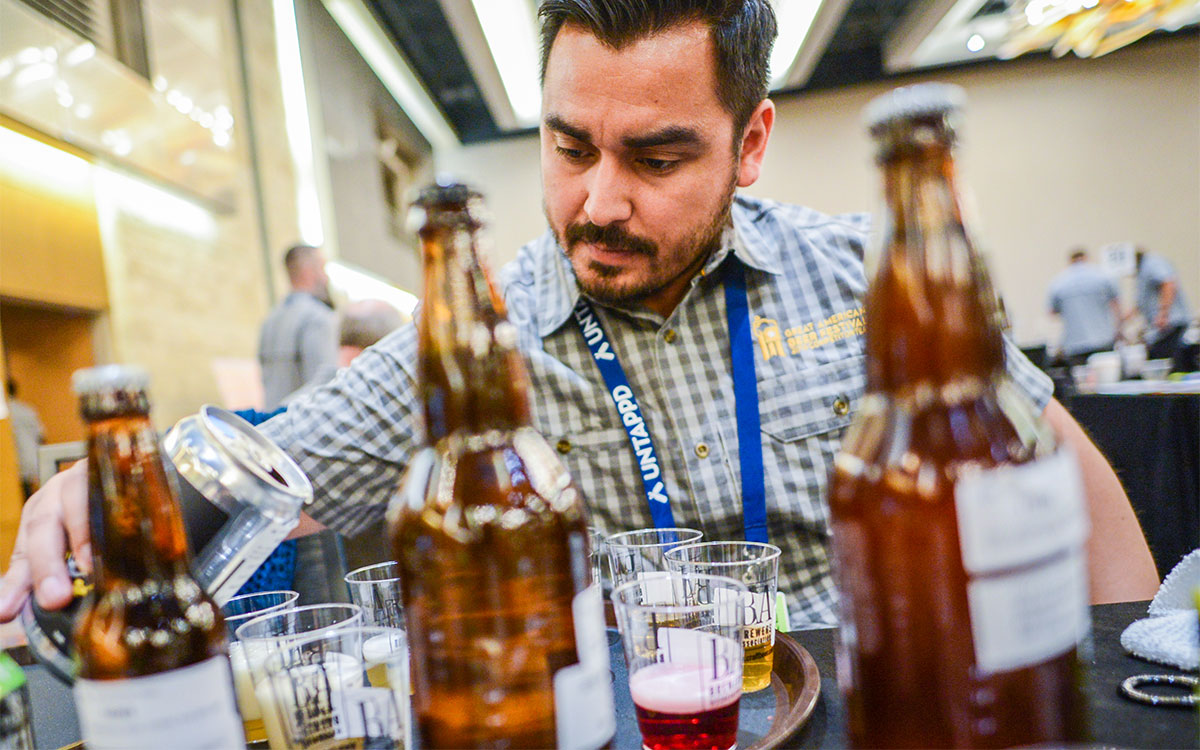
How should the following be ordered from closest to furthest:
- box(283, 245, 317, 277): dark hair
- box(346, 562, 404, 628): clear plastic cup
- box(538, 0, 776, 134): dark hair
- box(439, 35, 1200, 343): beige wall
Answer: box(346, 562, 404, 628): clear plastic cup
box(538, 0, 776, 134): dark hair
box(283, 245, 317, 277): dark hair
box(439, 35, 1200, 343): beige wall

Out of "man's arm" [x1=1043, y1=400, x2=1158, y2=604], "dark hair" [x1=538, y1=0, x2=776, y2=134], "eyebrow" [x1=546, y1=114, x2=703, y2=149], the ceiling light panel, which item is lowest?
"man's arm" [x1=1043, y1=400, x2=1158, y2=604]

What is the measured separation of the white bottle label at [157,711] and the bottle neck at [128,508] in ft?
0.19

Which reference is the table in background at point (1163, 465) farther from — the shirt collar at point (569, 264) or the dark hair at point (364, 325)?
the dark hair at point (364, 325)

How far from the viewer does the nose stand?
111 centimetres

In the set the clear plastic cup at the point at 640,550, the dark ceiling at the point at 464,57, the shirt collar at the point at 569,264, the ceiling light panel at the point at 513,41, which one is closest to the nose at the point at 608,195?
the shirt collar at the point at 569,264

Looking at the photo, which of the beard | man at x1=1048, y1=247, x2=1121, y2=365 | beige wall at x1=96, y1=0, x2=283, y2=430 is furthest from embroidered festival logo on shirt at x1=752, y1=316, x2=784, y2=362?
man at x1=1048, y1=247, x2=1121, y2=365

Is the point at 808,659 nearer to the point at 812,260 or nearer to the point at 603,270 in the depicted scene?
the point at 603,270

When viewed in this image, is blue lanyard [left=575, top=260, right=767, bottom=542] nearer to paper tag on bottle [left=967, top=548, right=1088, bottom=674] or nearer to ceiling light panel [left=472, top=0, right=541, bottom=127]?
paper tag on bottle [left=967, top=548, right=1088, bottom=674]

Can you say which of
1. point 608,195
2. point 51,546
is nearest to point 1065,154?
point 608,195

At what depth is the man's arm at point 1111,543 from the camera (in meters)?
0.99

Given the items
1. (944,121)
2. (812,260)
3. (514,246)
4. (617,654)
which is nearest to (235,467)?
(617,654)

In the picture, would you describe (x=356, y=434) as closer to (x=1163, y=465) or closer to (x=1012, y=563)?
(x=1012, y=563)

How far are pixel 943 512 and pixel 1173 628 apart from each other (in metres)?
0.36

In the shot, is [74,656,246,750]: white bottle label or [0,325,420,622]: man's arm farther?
A: [0,325,420,622]: man's arm
